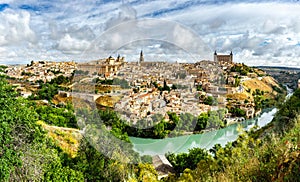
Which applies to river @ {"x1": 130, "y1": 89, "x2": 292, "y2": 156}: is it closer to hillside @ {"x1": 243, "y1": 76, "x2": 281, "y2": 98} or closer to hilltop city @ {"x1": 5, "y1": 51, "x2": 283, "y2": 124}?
hilltop city @ {"x1": 5, "y1": 51, "x2": 283, "y2": 124}

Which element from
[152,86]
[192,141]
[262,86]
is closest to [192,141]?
[192,141]

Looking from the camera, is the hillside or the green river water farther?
the hillside

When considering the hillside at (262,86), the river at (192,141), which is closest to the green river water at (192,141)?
the river at (192,141)

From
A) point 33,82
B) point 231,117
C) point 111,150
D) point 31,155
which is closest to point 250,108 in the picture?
point 231,117

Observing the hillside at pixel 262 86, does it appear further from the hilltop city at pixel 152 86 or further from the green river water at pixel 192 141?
the hilltop city at pixel 152 86

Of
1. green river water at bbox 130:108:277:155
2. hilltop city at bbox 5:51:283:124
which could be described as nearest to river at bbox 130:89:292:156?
green river water at bbox 130:108:277:155

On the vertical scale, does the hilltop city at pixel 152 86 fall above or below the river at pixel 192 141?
above

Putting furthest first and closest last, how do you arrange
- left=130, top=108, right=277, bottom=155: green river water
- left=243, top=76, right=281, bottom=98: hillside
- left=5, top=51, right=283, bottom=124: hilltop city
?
left=243, top=76, right=281, bottom=98: hillside
left=130, top=108, right=277, bottom=155: green river water
left=5, top=51, right=283, bottom=124: hilltop city

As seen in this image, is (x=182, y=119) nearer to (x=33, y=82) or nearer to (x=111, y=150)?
(x=111, y=150)

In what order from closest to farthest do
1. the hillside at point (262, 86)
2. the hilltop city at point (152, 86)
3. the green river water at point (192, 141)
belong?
the hilltop city at point (152, 86), the green river water at point (192, 141), the hillside at point (262, 86)
